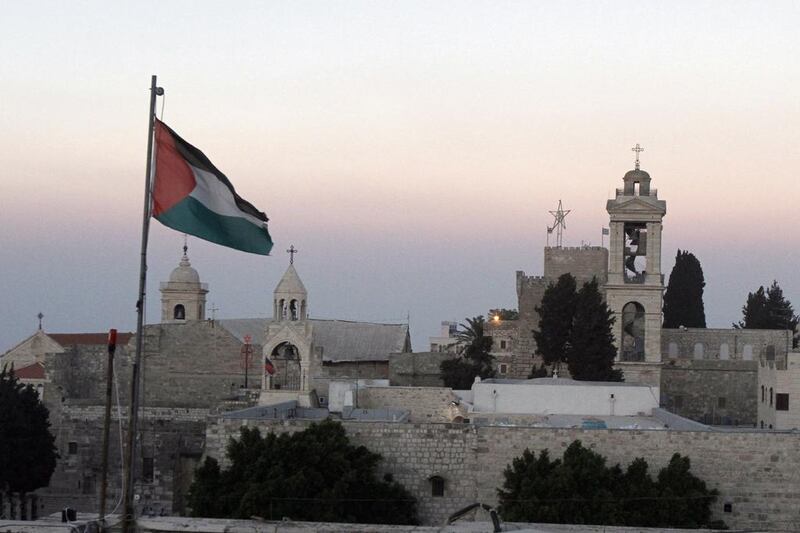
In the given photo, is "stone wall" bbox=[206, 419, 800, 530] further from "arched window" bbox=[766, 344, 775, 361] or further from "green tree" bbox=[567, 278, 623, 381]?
"arched window" bbox=[766, 344, 775, 361]

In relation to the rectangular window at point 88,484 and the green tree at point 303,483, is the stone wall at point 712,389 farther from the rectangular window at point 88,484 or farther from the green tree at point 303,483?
the green tree at point 303,483

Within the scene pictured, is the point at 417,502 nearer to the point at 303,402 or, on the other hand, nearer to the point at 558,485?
the point at 558,485

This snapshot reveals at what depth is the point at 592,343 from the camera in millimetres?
43406

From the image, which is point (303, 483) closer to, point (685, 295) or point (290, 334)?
point (290, 334)

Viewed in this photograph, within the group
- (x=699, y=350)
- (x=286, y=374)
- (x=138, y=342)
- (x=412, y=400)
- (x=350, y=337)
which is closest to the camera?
(x=138, y=342)

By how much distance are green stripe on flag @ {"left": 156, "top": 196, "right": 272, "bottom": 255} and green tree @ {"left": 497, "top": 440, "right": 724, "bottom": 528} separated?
38.0 feet

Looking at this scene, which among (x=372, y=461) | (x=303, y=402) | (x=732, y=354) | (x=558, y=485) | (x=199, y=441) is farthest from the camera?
(x=732, y=354)

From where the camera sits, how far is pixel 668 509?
24.5 metres

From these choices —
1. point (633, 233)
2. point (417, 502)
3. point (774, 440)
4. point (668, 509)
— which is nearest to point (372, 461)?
point (417, 502)

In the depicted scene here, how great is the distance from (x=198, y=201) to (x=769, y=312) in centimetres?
5759

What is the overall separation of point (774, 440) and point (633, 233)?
20677 mm

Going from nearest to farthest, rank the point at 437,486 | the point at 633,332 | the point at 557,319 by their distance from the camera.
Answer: the point at 437,486, the point at 557,319, the point at 633,332

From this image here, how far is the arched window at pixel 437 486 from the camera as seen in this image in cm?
2666

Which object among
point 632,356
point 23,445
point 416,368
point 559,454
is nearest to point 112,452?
point 23,445
